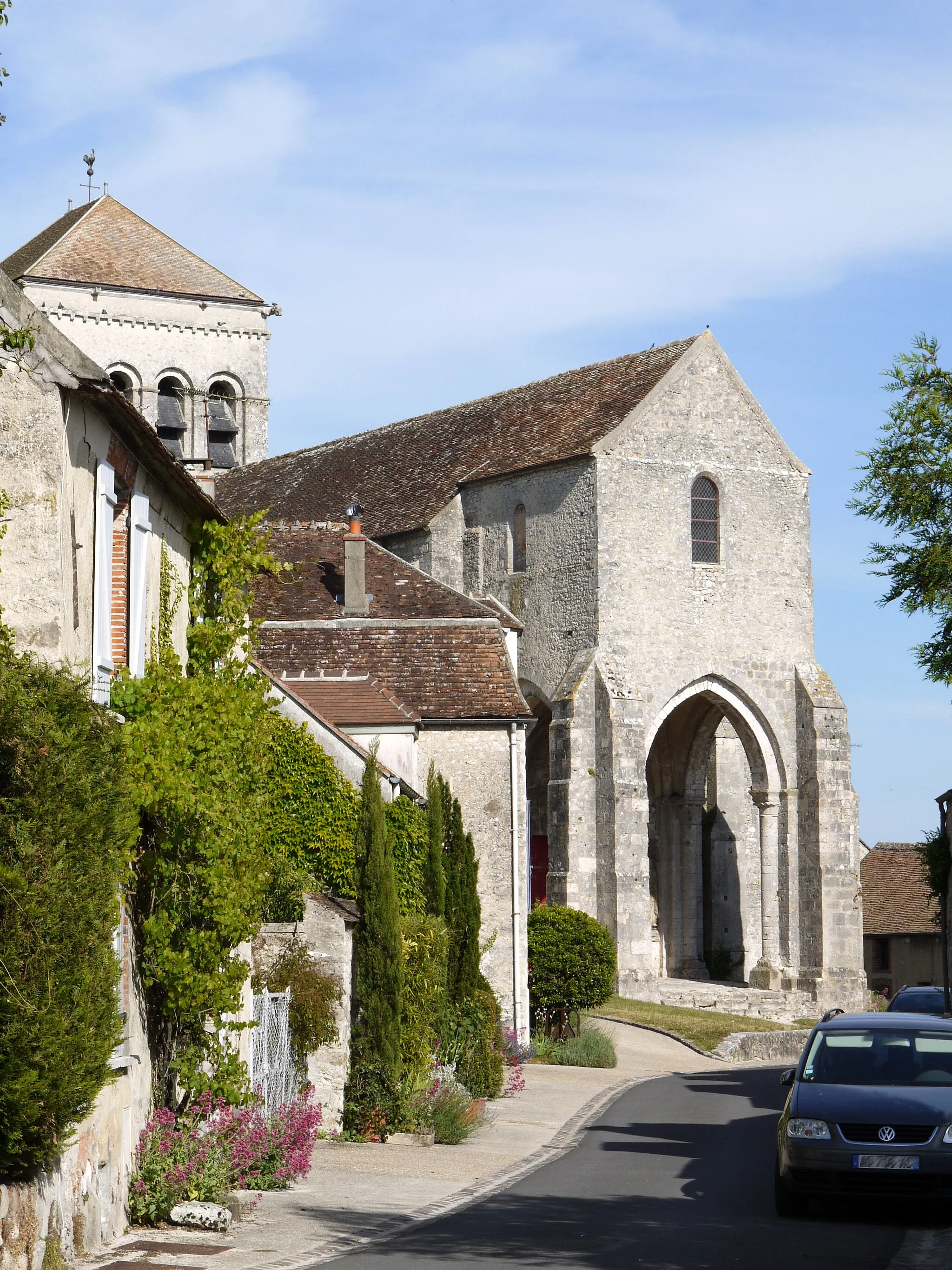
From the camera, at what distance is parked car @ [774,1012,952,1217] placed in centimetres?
1218

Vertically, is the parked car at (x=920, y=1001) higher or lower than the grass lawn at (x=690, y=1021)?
higher

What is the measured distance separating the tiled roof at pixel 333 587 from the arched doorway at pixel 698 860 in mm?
15295

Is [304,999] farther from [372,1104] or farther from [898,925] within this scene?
[898,925]

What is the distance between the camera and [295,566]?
15.5m

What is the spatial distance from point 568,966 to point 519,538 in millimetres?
13704

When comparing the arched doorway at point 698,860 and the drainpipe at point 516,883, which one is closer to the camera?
the drainpipe at point 516,883

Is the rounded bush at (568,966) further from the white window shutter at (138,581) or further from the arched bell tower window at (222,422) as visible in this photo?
the arched bell tower window at (222,422)

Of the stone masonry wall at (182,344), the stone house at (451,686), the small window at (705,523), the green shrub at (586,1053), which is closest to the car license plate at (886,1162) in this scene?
the stone house at (451,686)

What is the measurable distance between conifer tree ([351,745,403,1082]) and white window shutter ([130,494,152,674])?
5.30 meters

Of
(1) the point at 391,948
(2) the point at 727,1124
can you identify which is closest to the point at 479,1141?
(1) the point at 391,948

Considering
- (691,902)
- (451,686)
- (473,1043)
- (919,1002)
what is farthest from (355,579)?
(691,902)

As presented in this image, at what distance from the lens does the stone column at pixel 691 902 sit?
1686 inches

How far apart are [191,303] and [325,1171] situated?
146ft

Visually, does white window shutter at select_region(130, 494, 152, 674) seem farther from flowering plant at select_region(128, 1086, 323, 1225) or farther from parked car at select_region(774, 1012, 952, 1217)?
parked car at select_region(774, 1012, 952, 1217)
